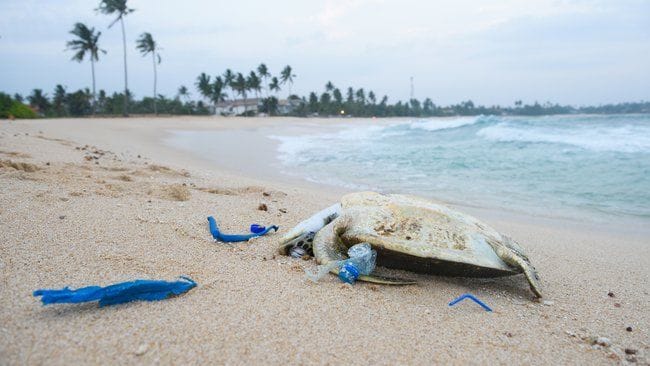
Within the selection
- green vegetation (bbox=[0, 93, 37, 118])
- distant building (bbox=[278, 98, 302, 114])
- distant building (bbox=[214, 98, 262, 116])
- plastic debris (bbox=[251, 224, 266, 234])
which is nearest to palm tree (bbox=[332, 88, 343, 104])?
distant building (bbox=[278, 98, 302, 114])

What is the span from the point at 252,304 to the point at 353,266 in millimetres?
786

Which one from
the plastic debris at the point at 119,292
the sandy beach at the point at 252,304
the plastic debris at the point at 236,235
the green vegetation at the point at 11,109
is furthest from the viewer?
the green vegetation at the point at 11,109

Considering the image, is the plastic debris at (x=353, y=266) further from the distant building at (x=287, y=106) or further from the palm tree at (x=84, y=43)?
the distant building at (x=287, y=106)

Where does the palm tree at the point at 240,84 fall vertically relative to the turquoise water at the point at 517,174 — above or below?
above

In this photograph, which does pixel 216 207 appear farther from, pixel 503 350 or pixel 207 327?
pixel 503 350

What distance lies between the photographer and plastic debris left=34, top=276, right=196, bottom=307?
1932mm

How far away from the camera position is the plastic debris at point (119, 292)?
1932 mm

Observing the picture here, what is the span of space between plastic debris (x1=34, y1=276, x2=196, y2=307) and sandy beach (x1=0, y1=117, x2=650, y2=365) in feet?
0.17

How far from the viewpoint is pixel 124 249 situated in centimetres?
285

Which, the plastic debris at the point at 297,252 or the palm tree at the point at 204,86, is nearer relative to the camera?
the plastic debris at the point at 297,252

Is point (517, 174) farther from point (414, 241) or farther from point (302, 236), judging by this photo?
point (302, 236)

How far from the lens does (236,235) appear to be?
3.40 metres

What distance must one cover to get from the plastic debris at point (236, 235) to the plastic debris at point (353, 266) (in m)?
0.87

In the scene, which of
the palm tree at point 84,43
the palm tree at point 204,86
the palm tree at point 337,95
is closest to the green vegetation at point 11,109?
the palm tree at point 84,43
